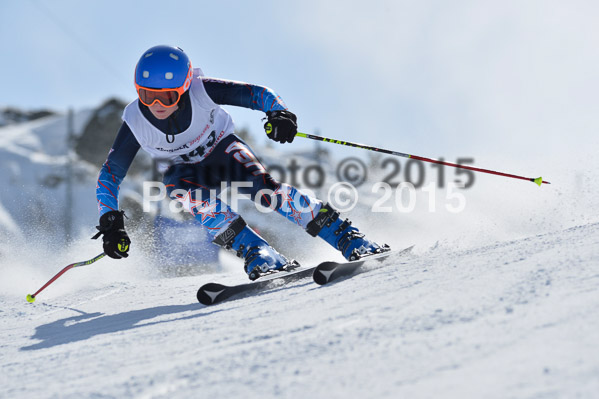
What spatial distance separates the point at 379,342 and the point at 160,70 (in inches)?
94.9

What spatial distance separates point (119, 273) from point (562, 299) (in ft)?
17.4

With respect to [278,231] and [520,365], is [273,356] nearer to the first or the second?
[520,365]

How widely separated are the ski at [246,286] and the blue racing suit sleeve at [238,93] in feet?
3.51

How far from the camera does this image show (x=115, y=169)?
385cm

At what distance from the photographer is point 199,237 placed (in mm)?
16656

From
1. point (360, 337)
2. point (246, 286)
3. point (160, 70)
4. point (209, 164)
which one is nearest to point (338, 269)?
point (246, 286)

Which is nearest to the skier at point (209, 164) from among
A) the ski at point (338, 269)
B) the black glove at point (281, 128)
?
the black glove at point (281, 128)

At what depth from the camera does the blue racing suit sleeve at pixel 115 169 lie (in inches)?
148

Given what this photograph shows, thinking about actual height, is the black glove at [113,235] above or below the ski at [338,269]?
above

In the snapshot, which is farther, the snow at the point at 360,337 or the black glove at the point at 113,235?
the black glove at the point at 113,235

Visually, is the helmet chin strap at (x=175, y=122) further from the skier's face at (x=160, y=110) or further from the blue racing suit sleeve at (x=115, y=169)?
the blue racing suit sleeve at (x=115, y=169)

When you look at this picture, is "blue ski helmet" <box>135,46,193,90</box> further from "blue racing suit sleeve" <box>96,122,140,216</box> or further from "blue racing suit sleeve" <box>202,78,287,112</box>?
"blue racing suit sleeve" <box>96,122,140,216</box>

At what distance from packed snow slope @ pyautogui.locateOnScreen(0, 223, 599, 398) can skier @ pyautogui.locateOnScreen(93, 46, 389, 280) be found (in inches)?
31.4

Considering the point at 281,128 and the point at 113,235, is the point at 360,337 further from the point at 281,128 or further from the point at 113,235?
the point at 113,235
